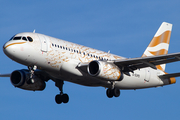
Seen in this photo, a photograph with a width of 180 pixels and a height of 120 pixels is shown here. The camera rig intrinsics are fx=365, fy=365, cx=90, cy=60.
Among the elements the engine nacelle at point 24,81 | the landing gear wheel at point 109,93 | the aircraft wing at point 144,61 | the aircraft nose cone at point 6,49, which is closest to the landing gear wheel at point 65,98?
the engine nacelle at point 24,81

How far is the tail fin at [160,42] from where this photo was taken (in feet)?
164

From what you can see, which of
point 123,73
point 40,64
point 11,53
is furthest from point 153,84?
point 11,53

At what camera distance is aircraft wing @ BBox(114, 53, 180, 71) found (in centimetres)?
3612

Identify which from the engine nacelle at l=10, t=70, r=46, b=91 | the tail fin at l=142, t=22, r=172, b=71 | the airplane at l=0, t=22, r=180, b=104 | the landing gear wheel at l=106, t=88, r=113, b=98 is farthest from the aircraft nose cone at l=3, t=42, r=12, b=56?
the tail fin at l=142, t=22, r=172, b=71

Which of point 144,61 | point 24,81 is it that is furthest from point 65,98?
point 144,61

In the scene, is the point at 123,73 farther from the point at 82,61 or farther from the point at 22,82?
the point at 22,82

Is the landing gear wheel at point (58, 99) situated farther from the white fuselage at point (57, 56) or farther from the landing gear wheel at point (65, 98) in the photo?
the white fuselage at point (57, 56)

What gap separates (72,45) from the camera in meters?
37.9

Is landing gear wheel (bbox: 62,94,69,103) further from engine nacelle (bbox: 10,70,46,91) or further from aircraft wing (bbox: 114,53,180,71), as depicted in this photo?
aircraft wing (bbox: 114,53,180,71)

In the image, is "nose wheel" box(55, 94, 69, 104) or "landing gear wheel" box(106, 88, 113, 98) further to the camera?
"nose wheel" box(55, 94, 69, 104)

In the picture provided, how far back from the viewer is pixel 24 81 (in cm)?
4128

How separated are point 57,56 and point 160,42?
20264 mm

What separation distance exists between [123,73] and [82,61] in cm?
499

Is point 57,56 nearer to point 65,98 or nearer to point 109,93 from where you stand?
point 65,98
